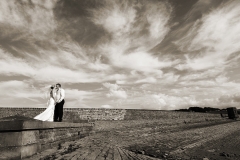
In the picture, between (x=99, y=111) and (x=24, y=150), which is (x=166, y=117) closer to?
(x=99, y=111)

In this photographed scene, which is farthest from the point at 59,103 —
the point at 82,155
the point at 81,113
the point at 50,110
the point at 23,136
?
the point at 81,113

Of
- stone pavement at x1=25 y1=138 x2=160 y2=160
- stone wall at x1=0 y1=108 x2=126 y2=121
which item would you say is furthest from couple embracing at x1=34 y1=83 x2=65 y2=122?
stone wall at x1=0 y1=108 x2=126 y2=121

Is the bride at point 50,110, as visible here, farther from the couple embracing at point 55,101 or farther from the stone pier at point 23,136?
the stone pier at point 23,136

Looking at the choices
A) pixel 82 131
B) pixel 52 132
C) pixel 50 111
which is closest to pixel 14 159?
pixel 52 132

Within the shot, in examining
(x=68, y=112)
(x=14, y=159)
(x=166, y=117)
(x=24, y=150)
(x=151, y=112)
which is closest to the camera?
(x=14, y=159)

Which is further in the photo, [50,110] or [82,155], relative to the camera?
[50,110]

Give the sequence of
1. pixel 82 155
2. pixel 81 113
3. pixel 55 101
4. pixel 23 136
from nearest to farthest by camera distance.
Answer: pixel 23 136
pixel 82 155
pixel 55 101
pixel 81 113

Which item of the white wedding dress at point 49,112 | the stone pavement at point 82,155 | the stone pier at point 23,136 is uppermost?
the white wedding dress at point 49,112

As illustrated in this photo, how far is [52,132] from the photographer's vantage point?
5051 millimetres

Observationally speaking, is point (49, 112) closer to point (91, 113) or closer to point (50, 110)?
point (50, 110)

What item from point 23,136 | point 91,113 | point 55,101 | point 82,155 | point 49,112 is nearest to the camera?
point 23,136

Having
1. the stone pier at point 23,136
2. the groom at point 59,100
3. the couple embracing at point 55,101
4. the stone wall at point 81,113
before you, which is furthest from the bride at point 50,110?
the stone wall at point 81,113

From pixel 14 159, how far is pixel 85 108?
620 inches

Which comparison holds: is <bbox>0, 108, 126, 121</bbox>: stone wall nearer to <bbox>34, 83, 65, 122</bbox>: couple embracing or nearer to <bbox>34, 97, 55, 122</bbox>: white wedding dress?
<bbox>34, 83, 65, 122</bbox>: couple embracing
